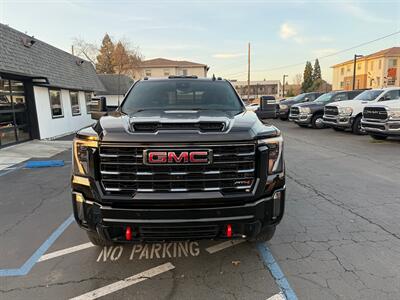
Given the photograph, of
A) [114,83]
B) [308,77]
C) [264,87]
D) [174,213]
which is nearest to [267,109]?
[174,213]

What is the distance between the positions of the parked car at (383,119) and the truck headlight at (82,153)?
35.2ft

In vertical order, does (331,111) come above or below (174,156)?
below

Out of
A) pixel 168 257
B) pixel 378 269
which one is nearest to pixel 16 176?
pixel 168 257

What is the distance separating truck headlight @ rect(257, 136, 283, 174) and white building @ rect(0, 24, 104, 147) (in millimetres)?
10885

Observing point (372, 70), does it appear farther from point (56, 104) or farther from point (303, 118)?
point (56, 104)

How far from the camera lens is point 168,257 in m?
3.38

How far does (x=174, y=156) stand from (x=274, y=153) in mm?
910

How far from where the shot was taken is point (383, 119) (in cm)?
1070

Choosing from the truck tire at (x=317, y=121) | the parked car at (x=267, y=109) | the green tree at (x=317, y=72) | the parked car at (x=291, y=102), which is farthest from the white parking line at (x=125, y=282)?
the green tree at (x=317, y=72)

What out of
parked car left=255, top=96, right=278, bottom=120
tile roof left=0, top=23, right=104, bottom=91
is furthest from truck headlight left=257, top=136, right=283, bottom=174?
tile roof left=0, top=23, right=104, bottom=91

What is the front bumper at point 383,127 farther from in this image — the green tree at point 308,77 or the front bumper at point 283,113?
the green tree at point 308,77

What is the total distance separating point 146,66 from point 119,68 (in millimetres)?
16382

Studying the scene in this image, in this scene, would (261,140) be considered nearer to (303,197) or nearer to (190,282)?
(190,282)

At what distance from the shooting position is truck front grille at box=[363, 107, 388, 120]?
420 inches
